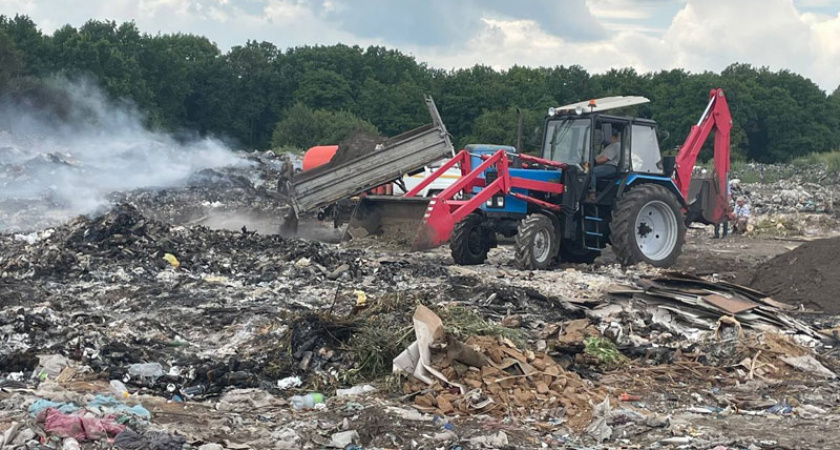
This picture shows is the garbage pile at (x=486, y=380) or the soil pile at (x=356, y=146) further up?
the soil pile at (x=356, y=146)

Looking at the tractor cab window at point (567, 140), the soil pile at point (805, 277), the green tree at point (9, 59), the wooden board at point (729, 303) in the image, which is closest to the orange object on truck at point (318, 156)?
the tractor cab window at point (567, 140)

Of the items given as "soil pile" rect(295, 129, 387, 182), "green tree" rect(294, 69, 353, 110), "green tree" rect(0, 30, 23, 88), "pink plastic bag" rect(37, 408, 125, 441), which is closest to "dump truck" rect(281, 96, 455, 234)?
"soil pile" rect(295, 129, 387, 182)

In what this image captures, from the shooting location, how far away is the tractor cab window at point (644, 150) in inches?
521

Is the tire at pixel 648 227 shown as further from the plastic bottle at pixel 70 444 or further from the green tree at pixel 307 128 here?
the green tree at pixel 307 128

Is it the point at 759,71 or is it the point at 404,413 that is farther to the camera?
the point at 759,71

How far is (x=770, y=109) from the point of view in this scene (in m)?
61.7

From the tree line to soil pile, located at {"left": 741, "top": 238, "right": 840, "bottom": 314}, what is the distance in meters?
39.9

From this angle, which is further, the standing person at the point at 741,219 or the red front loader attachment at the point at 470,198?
the standing person at the point at 741,219

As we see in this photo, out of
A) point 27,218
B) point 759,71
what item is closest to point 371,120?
point 759,71

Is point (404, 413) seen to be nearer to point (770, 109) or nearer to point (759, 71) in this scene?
point (770, 109)

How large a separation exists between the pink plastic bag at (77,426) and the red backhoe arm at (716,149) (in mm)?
10441

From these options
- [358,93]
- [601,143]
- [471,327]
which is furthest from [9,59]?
[471,327]

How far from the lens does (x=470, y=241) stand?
13.5m

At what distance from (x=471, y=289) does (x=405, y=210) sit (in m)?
4.88
